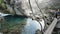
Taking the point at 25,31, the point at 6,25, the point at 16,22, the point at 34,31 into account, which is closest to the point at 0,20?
the point at 6,25

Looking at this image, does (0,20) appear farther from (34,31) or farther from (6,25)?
(34,31)

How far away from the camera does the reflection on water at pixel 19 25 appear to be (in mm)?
1571

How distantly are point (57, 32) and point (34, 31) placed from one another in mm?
540

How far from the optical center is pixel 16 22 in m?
1.67

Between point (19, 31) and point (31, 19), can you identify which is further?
point (31, 19)

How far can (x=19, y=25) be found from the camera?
1.64 meters

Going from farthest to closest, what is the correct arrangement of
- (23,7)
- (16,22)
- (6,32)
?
(23,7)
(16,22)
(6,32)

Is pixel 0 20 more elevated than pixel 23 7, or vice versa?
pixel 23 7

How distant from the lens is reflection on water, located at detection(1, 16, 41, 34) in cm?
157

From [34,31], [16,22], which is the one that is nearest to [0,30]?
[16,22]

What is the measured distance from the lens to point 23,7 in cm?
177

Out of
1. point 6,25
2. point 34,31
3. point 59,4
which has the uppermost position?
point 59,4

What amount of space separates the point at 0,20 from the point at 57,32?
27.5 inches

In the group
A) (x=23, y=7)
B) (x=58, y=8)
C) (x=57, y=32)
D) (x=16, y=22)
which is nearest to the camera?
(x=57, y=32)
